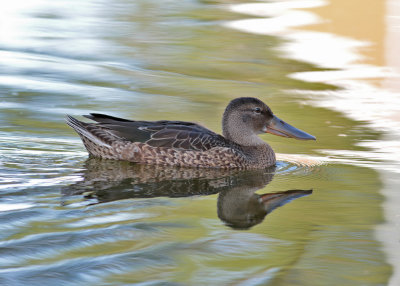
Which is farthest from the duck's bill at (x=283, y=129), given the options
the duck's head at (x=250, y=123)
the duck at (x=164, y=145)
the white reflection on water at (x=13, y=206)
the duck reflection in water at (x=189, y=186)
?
the white reflection on water at (x=13, y=206)

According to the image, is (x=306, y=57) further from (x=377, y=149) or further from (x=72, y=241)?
(x=72, y=241)

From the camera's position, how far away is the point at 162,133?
9.59m

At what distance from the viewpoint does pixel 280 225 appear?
7207 millimetres

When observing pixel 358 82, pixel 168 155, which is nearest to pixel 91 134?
pixel 168 155

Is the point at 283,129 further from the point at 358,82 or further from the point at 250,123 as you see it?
the point at 358,82

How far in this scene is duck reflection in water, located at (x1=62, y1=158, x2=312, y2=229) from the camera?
780 cm

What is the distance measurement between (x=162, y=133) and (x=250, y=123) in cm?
113

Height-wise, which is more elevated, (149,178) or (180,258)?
(149,178)

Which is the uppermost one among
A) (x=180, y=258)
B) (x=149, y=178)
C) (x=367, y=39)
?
(x=367, y=39)

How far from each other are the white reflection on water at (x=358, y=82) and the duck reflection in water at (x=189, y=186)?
44.2 inches

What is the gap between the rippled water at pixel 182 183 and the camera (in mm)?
6129

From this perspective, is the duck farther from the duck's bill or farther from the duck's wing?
the duck's bill

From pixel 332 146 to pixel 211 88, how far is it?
12.0 ft

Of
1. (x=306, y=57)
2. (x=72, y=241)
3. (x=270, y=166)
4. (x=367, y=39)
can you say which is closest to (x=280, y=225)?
(x=72, y=241)
